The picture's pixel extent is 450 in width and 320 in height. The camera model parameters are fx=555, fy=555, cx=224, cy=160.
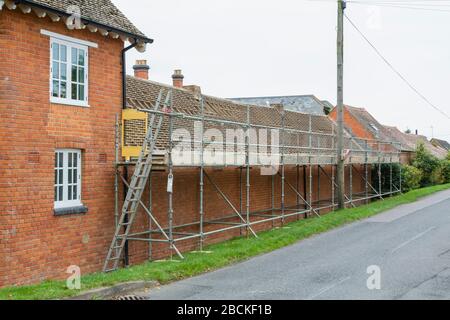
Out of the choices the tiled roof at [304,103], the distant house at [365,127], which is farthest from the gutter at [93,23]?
the tiled roof at [304,103]

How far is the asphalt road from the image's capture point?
376 inches

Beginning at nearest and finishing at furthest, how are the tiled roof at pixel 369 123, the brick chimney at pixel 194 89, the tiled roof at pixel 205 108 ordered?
the tiled roof at pixel 205 108
the brick chimney at pixel 194 89
the tiled roof at pixel 369 123

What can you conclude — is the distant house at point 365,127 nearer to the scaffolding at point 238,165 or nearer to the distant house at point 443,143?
the scaffolding at point 238,165

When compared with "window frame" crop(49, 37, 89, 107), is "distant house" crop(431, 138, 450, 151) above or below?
above

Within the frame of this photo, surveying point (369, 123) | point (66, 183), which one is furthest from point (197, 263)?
point (369, 123)

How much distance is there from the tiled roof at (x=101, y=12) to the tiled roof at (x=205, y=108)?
2.36 meters

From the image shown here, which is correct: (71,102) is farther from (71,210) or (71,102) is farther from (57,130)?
(71,210)

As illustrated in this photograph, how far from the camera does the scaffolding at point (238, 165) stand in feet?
43.2

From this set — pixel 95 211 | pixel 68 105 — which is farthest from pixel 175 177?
pixel 68 105

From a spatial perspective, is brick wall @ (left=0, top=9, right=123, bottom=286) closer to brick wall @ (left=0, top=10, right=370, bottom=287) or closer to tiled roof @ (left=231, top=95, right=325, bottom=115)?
brick wall @ (left=0, top=10, right=370, bottom=287)

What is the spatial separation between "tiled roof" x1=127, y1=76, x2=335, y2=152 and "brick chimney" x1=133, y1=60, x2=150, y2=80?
294 centimetres

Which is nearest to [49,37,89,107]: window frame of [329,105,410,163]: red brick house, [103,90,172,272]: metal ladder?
[103,90,172,272]: metal ladder
